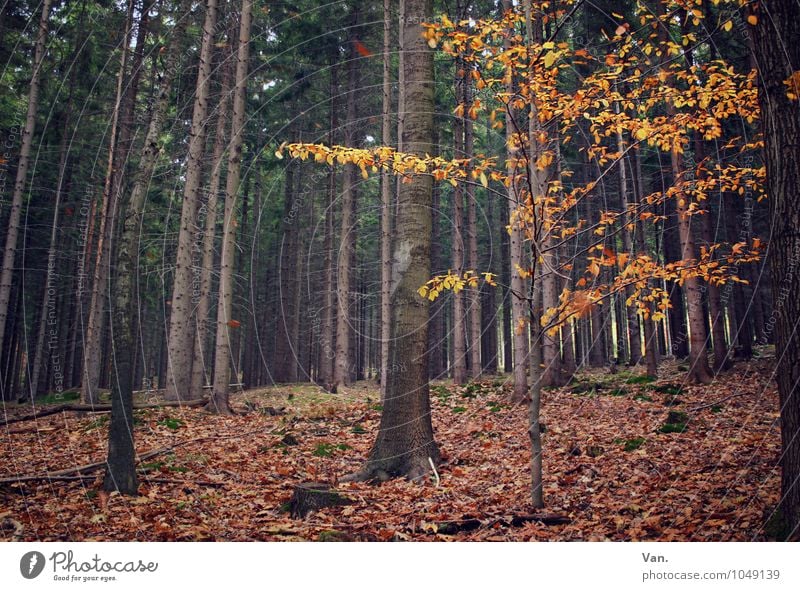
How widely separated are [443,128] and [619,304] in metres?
14.8

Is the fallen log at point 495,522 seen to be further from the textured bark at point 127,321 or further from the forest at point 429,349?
the textured bark at point 127,321

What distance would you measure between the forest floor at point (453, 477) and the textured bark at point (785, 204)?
658mm

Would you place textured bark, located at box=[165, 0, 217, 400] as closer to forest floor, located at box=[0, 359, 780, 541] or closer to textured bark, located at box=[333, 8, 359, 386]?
forest floor, located at box=[0, 359, 780, 541]

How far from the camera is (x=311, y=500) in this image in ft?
21.6

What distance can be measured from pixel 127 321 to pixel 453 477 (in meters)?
5.13

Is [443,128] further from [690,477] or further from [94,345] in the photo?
[690,477]

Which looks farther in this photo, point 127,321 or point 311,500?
point 127,321

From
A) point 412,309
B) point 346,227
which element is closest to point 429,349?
point 412,309

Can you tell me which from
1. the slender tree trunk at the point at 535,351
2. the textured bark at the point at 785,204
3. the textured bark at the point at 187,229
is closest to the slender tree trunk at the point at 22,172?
the textured bark at the point at 187,229

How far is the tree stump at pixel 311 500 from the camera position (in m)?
6.55

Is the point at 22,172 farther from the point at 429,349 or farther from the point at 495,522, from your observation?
the point at 495,522

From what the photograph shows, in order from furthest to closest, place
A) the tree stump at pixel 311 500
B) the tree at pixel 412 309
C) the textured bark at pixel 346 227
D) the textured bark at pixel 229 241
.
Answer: the textured bark at pixel 346 227
the textured bark at pixel 229 241
the tree at pixel 412 309
the tree stump at pixel 311 500

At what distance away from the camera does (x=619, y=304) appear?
3005cm
